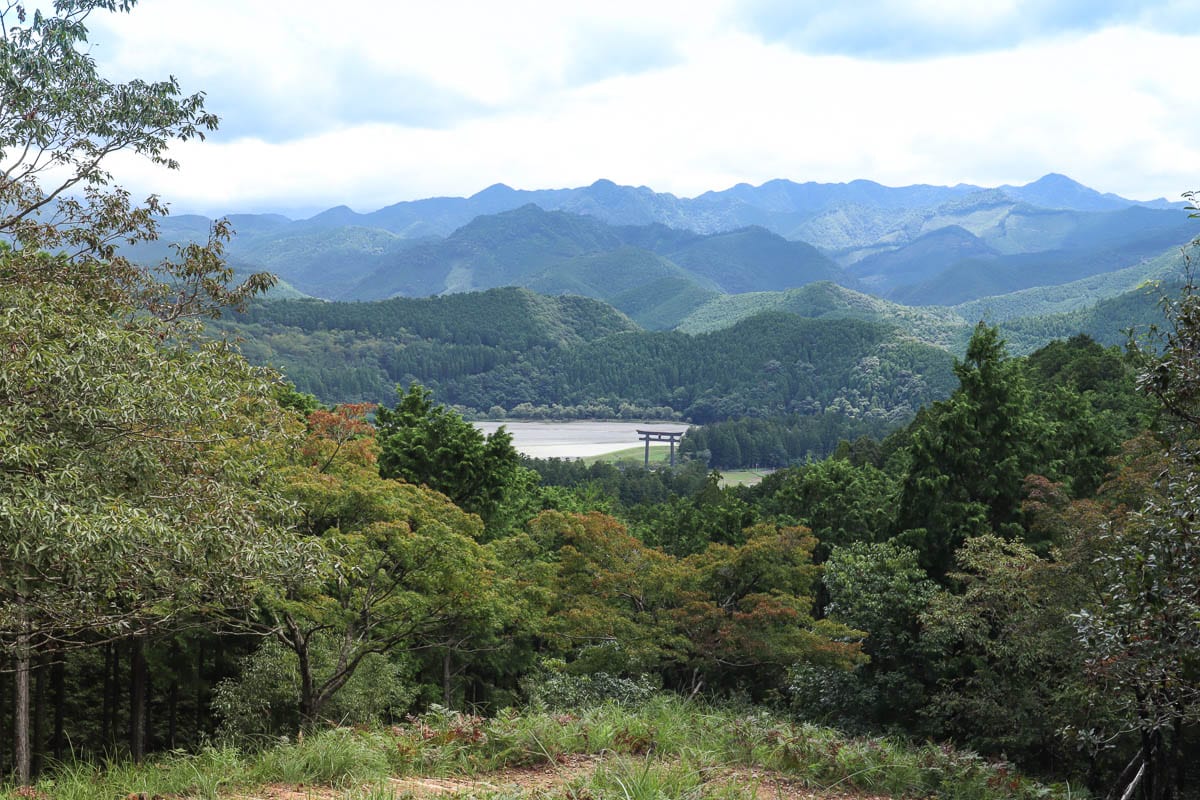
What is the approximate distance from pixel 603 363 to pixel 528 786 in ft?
595

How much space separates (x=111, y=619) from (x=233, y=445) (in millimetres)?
4243

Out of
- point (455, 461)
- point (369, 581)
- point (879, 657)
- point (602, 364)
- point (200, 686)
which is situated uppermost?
point (602, 364)

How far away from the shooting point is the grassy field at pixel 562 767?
6.22 meters

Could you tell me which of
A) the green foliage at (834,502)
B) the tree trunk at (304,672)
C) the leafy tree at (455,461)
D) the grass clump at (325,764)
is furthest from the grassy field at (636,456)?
the grass clump at (325,764)

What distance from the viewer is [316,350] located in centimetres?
16962

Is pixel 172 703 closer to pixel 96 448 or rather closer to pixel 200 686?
pixel 200 686

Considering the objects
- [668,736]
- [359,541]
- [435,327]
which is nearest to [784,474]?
[359,541]

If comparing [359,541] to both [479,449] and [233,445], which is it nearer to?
[233,445]

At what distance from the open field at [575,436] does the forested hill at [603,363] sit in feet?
28.8

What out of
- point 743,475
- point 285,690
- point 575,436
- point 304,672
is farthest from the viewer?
point 575,436

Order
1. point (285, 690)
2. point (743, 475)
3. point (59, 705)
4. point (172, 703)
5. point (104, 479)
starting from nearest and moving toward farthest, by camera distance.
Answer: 1. point (104, 479)
2. point (285, 690)
3. point (59, 705)
4. point (172, 703)
5. point (743, 475)

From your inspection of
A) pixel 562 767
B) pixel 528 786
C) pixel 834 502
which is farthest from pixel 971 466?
pixel 528 786

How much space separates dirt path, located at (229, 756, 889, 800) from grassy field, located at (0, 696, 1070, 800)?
0.05 ft

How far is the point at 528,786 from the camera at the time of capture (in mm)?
6633
